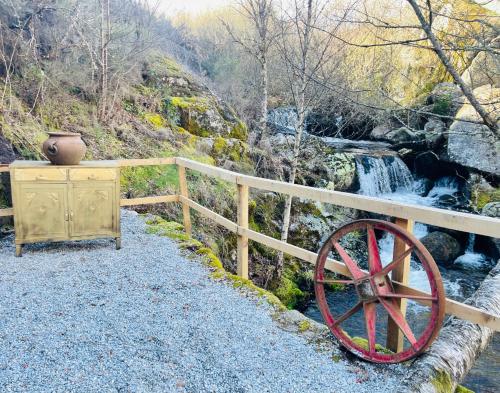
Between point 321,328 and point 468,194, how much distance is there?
371 inches

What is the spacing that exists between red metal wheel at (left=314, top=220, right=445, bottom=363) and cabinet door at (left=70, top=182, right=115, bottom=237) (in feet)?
8.94

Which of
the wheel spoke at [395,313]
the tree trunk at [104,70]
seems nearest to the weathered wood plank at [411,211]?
the wheel spoke at [395,313]

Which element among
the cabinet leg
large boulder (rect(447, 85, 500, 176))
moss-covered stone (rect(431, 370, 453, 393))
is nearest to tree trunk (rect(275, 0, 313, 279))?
the cabinet leg

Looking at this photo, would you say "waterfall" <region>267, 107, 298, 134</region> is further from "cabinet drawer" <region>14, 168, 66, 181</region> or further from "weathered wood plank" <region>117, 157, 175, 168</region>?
"cabinet drawer" <region>14, 168, 66, 181</region>

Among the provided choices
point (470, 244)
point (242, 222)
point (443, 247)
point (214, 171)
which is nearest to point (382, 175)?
point (470, 244)

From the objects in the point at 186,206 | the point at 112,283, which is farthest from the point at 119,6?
the point at 112,283

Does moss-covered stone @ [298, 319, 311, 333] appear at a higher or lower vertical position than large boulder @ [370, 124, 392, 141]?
lower

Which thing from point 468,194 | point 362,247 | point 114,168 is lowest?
point 362,247

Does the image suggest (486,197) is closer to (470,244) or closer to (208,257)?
(470,244)

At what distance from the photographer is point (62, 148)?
424 centimetres

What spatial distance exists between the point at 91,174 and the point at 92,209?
40 centimetres

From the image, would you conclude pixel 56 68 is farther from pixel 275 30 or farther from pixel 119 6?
pixel 275 30

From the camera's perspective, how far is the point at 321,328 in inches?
118

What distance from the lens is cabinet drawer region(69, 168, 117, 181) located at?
4277 millimetres
